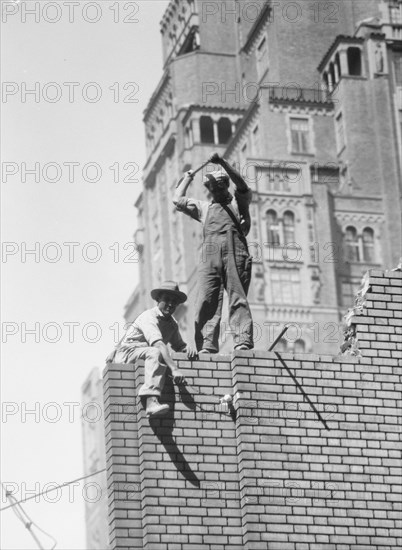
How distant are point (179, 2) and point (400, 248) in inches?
1090

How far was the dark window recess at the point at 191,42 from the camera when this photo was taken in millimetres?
96312

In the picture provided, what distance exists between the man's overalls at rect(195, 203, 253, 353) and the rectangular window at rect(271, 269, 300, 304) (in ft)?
186

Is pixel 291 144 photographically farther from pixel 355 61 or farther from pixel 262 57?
pixel 262 57

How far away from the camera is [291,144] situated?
83.5 meters

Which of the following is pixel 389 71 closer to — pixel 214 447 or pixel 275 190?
pixel 275 190

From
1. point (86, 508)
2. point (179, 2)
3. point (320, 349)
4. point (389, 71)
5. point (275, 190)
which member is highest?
point (179, 2)

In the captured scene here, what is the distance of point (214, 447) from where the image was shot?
60.3ft

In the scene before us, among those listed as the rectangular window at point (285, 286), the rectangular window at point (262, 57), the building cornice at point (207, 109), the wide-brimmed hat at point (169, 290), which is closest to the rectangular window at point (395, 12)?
the rectangular window at point (262, 57)

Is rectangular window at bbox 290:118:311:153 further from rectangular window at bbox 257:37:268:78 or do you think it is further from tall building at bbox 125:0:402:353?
rectangular window at bbox 257:37:268:78

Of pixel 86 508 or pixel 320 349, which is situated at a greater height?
pixel 320 349

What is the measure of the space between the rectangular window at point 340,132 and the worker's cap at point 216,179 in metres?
64.3

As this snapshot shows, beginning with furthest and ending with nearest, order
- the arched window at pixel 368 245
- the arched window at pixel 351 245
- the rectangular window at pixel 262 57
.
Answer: the rectangular window at pixel 262 57
the arched window at pixel 368 245
the arched window at pixel 351 245

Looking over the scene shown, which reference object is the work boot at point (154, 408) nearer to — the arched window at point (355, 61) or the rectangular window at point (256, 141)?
the rectangular window at point (256, 141)

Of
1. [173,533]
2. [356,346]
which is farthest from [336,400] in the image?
[173,533]
